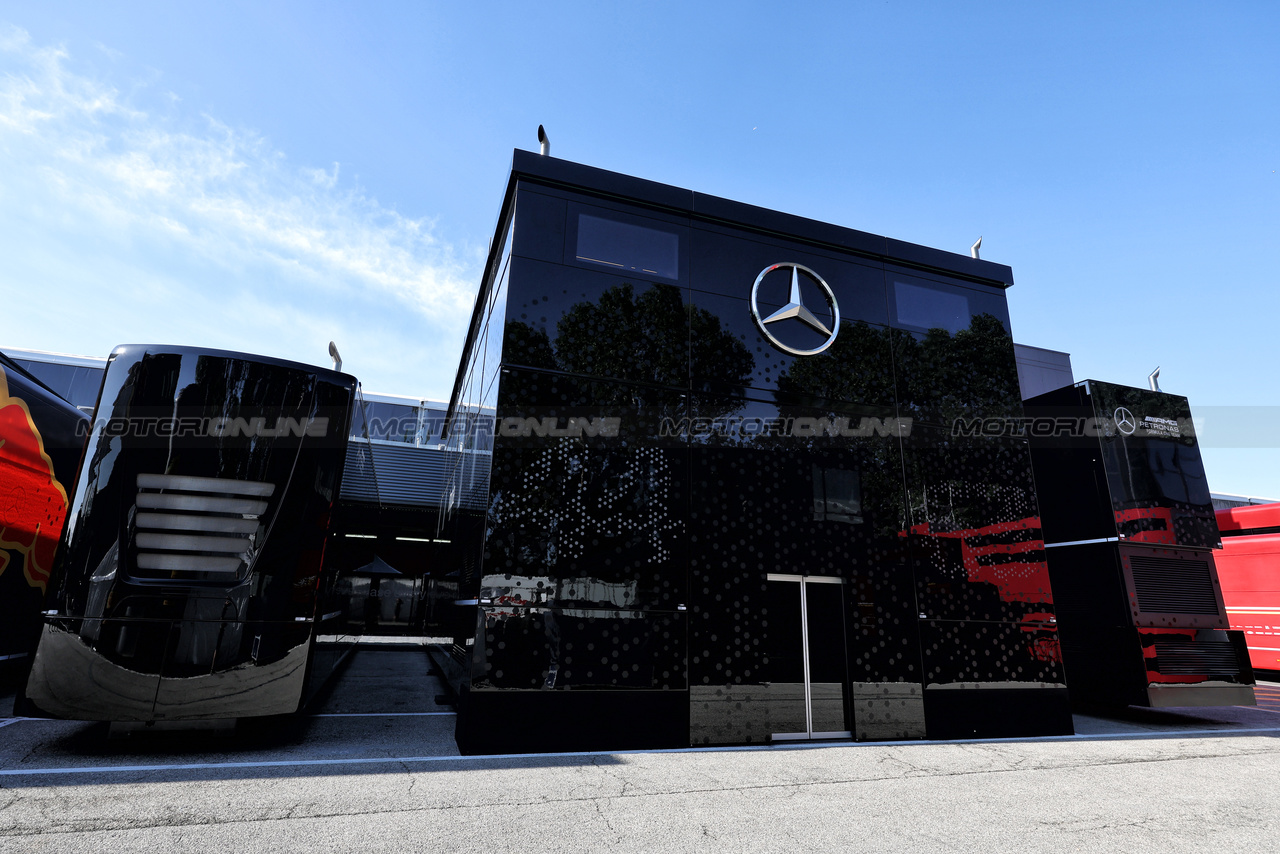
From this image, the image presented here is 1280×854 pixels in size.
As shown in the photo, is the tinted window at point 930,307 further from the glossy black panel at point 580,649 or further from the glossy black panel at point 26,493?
the glossy black panel at point 26,493

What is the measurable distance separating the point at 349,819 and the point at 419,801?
500 mm

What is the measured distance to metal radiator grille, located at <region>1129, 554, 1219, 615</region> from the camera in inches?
339

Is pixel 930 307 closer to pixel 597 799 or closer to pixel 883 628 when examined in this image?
pixel 883 628

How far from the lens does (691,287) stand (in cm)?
723

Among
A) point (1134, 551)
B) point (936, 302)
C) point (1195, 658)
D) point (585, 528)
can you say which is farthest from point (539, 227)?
point (1195, 658)

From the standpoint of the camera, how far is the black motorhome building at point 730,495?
5883 millimetres

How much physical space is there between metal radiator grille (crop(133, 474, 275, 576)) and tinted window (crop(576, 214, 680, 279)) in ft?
13.3

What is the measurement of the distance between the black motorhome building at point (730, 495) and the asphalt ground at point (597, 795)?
0.56m

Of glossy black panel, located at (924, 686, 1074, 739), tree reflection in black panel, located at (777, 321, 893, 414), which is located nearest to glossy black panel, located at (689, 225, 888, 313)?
tree reflection in black panel, located at (777, 321, 893, 414)

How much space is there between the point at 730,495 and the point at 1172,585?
6.98 meters

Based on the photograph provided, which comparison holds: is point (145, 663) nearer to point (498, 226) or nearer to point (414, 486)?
point (498, 226)

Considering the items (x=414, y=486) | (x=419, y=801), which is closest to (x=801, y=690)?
(x=419, y=801)

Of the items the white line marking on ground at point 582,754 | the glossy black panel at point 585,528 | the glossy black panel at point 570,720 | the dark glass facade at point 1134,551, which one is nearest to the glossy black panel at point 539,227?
the glossy black panel at point 585,528

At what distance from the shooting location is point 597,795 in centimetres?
440
